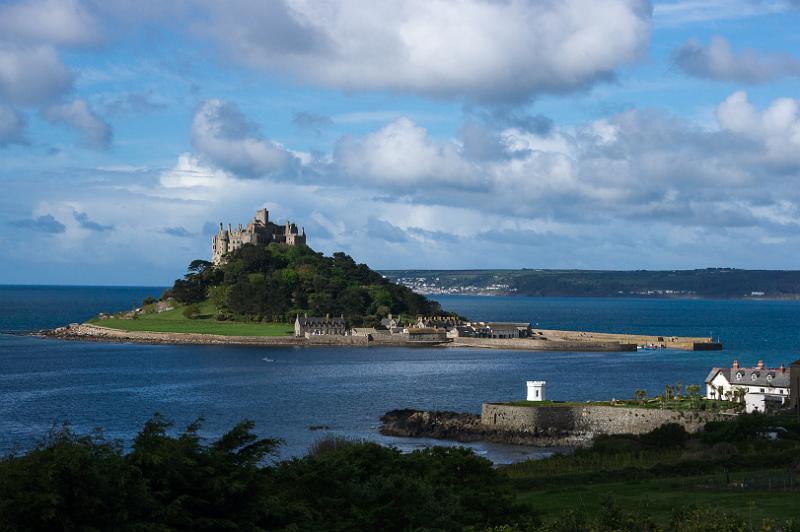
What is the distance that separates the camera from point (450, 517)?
20078 millimetres

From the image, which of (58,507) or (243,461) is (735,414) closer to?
(243,461)

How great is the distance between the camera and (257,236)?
164 metres

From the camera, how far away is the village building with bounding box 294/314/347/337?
12225cm

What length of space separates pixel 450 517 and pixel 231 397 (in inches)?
1877

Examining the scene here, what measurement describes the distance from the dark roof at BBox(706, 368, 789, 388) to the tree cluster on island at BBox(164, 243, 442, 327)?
8079cm

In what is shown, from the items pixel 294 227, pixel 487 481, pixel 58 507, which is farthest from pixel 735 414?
pixel 294 227

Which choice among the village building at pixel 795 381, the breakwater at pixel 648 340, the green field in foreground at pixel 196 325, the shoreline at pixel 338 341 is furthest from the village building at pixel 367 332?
the village building at pixel 795 381

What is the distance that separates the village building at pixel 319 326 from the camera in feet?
401

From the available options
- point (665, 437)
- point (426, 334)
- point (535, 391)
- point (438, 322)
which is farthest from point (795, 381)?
point (438, 322)

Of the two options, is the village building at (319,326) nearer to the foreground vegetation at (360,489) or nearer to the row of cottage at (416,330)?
the row of cottage at (416,330)

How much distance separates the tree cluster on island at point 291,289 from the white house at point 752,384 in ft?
264

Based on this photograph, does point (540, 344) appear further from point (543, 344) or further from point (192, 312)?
point (192, 312)

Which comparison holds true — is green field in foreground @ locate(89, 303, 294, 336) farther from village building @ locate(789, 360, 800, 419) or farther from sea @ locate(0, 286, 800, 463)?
village building @ locate(789, 360, 800, 419)

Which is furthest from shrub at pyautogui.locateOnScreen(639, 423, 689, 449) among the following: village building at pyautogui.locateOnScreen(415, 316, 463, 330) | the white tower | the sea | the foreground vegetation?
village building at pyautogui.locateOnScreen(415, 316, 463, 330)
